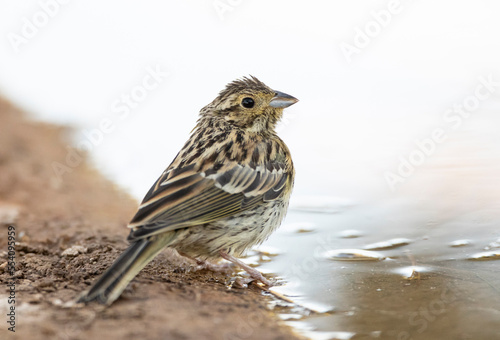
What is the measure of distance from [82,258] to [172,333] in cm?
193

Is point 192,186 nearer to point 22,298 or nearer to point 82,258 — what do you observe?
point 82,258

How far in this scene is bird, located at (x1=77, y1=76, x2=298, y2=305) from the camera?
180 inches

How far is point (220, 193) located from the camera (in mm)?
5352

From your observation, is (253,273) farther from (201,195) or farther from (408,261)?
(408,261)

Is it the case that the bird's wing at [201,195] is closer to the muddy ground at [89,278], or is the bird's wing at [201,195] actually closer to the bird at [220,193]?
the bird at [220,193]

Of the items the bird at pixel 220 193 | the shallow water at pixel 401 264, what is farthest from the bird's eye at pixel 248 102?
the shallow water at pixel 401 264

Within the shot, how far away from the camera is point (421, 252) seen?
5.94m

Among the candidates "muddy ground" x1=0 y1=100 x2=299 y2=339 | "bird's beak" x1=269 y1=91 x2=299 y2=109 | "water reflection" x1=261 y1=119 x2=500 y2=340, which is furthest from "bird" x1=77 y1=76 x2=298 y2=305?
"water reflection" x1=261 y1=119 x2=500 y2=340

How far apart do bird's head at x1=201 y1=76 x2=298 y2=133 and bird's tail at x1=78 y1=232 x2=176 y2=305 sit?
2.06 metres

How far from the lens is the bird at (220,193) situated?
4578mm

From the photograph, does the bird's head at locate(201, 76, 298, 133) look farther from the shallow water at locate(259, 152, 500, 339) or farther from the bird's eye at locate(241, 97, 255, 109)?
the shallow water at locate(259, 152, 500, 339)

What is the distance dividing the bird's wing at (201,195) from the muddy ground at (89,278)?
1.64 ft

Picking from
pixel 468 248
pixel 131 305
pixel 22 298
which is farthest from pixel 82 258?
pixel 468 248

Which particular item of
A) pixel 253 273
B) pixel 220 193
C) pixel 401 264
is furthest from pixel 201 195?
pixel 401 264
